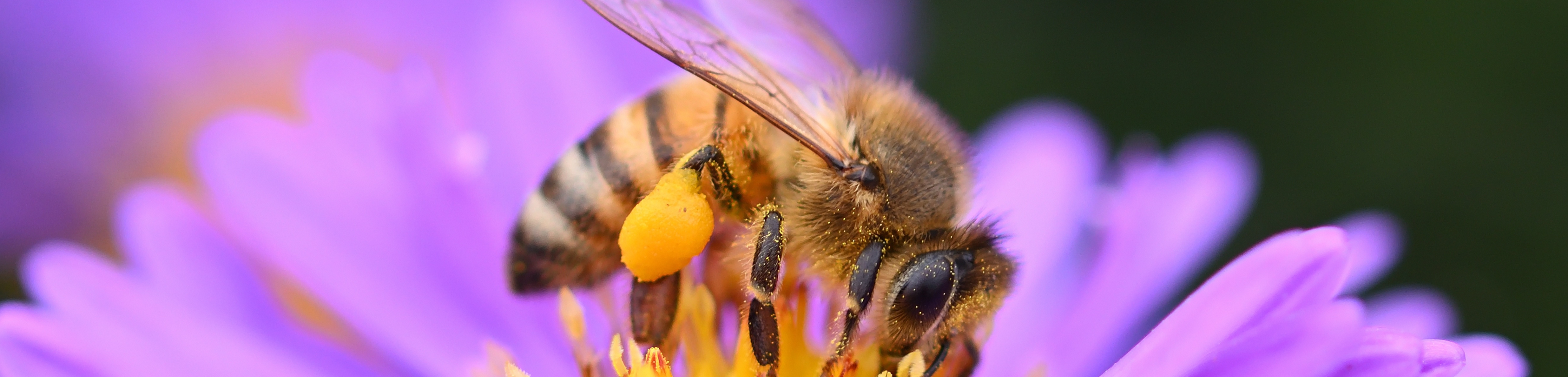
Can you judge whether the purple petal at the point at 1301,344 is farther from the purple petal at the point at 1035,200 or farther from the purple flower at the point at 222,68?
the purple flower at the point at 222,68

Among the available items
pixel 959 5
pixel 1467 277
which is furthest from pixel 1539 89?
pixel 959 5

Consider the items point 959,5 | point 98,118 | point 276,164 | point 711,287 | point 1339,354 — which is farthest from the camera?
point 959,5

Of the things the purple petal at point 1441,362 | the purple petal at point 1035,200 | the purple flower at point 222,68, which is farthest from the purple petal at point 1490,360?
the purple flower at point 222,68

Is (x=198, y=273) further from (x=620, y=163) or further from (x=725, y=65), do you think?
(x=725, y=65)

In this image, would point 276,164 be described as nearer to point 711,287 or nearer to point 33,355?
point 33,355

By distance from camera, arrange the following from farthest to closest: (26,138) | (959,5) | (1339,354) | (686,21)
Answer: (959,5) → (26,138) → (686,21) → (1339,354)
